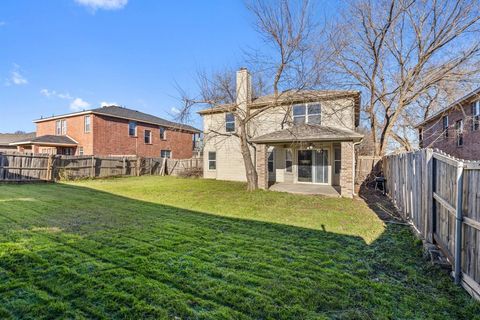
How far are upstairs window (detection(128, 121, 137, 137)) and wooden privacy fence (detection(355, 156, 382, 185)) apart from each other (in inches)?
787

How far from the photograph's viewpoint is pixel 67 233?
502 cm

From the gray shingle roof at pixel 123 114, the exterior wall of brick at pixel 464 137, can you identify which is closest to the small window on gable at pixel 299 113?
the exterior wall of brick at pixel 464 137

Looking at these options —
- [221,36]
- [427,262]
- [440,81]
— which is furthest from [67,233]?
[440,81]

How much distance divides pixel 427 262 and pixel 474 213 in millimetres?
1583

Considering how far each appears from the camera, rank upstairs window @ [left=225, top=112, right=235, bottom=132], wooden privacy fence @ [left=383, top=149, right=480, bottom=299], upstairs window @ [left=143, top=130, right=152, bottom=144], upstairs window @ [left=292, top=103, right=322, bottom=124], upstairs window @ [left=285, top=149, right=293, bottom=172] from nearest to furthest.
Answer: wooden privacy fence @ [left=383, top=149, right=480, bottom=299], upstairs window @ [left=292, top=103, right=322, bottom=124], upstairs window @ [left=285, top=149, right=293, bottom=172], upstairs window @ [left=225, top=112, right=235, bottom=132], upstairs window @ [left=143, top=130, right=152, bottom=144]

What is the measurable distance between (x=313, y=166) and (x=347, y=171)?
3.40 metres

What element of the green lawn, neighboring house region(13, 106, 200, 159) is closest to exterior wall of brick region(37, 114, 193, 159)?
neighboring house region(13, 106, 200, 159)

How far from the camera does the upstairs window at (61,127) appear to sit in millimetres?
23906

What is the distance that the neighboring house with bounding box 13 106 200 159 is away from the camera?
71.4ft

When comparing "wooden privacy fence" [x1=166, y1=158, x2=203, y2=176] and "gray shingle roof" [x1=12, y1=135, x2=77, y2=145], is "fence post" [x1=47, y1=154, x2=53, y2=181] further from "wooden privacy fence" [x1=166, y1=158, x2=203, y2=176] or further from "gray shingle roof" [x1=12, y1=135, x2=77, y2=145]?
"wooden privacy fence" [x1=166, y1=158, x2=203, y2=176]

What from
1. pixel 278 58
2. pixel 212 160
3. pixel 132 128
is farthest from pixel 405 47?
pixel 132 128

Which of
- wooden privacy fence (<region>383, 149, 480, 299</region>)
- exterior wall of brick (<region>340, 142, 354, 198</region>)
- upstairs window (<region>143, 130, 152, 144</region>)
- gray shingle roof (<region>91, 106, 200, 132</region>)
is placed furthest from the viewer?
upstairs window (<region>143, 130, 152, 144</region>)

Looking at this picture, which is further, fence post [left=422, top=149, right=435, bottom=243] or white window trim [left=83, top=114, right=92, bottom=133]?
white window trim [left=83, top=114, right=92, bottom=133]

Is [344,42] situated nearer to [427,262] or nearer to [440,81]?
[440,81]
